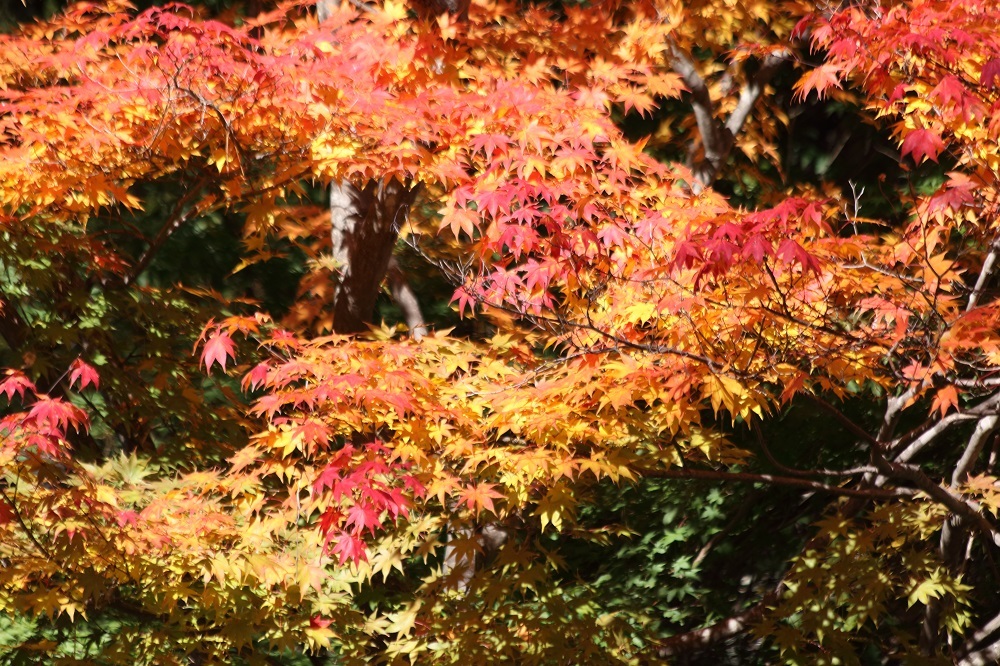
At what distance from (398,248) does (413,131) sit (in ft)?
8.80

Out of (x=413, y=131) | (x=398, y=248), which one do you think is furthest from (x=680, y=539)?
(x=413, y=131)

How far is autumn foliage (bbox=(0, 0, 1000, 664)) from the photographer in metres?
3.38

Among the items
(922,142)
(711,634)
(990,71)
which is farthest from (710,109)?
(711,634)

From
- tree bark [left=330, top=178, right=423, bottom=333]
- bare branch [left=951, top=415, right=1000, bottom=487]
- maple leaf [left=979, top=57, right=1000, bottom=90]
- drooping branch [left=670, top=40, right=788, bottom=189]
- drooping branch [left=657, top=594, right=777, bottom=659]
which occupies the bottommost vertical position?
drooping branch [left=657, top=594, right=777, bottom=659]

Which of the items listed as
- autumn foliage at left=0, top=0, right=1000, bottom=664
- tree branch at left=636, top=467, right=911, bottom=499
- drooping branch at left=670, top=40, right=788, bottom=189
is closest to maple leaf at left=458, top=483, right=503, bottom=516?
autumn foliage at left=0, top=0, right=1000, bottom=664

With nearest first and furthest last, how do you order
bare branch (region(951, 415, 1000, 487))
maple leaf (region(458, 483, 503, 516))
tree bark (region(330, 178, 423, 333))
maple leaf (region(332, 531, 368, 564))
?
1. maple leaf (region(332, 531, 368, 564))
2. maple leaf (region(458, 483, 503, 516))
3. bare branch (region(951, 415, 1000, 487))
4. tree bark (region(330, 178, 423, 333))

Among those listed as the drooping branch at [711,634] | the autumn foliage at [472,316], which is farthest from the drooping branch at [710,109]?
the drooping branch at [711,634]

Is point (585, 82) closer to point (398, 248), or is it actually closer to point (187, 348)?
point (398, 248)

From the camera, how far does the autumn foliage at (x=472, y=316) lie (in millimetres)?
3385

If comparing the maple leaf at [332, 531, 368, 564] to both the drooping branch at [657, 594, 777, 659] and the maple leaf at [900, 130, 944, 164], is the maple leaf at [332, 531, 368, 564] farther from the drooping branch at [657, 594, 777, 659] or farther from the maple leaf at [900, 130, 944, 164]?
the maple leaf at [900, 130, 944, 164]

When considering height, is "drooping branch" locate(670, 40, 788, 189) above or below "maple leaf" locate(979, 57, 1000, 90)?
below

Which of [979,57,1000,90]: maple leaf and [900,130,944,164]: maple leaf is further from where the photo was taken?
[900,130,944,164]: maple leaf

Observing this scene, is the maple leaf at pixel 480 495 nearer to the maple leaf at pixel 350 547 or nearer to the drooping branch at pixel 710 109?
the maple leaf at pixel 350 547

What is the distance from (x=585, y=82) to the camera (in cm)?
436
